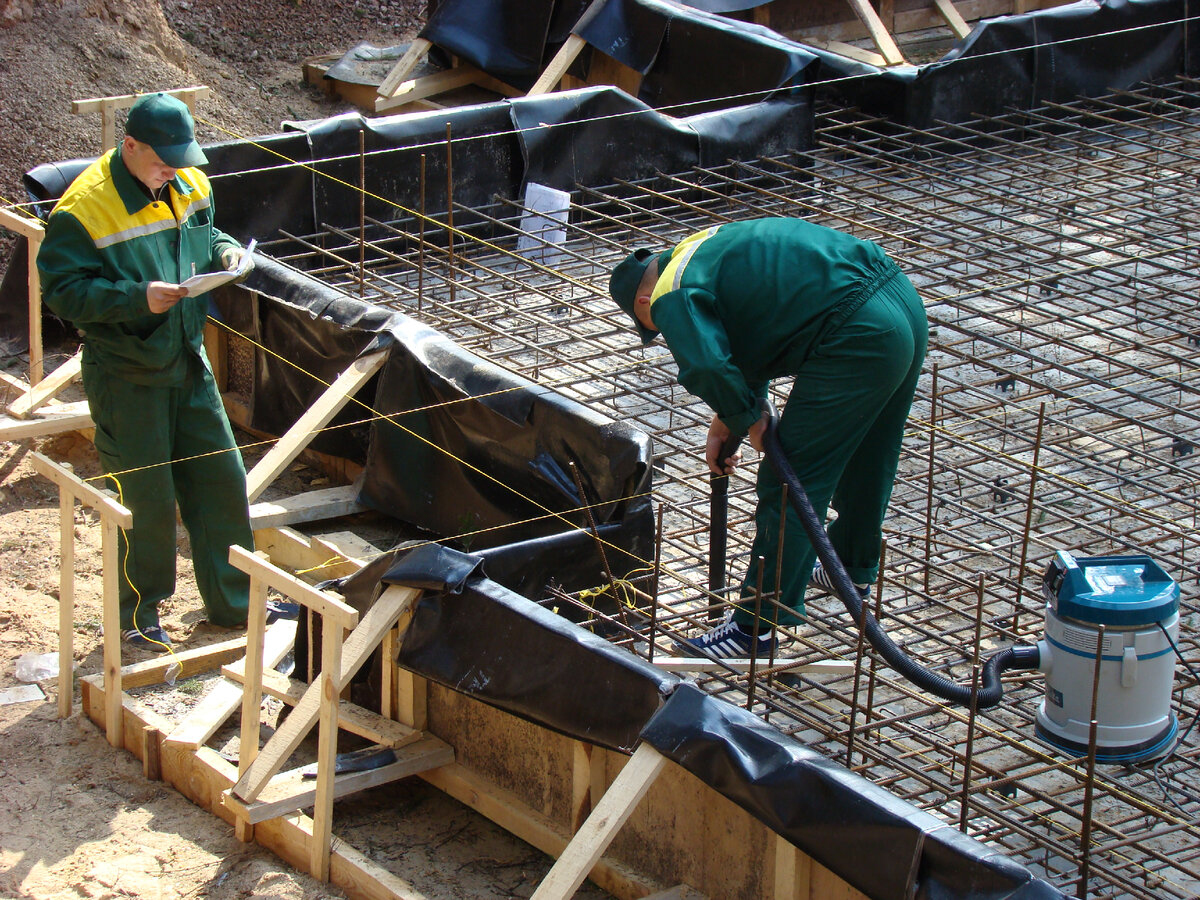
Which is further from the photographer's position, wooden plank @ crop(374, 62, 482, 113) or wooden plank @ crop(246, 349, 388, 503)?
wooden plank @ crop(374, 62, 482, 113)

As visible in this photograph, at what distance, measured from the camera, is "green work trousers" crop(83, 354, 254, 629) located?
17.7 feet

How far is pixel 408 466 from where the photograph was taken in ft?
21.0

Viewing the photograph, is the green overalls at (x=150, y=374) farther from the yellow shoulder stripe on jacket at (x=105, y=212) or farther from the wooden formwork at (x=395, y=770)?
the wooden formwork at (x=395, y=770)

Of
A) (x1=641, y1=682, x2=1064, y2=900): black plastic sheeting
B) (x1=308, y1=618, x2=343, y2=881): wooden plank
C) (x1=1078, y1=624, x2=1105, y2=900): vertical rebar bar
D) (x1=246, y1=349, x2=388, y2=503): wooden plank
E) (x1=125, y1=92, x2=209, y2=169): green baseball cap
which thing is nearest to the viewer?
(x1=641, y1=682, x2=1064, y2=900): black plastic sheeting

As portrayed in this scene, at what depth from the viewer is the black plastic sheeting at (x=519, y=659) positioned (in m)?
4.11

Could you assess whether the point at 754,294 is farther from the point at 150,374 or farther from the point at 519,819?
the point at 150,374

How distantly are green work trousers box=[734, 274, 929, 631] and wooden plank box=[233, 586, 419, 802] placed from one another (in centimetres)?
117

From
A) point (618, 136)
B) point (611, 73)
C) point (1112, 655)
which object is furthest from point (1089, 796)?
point (611, 73)

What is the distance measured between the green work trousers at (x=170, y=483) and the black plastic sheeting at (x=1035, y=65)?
546 centimetres

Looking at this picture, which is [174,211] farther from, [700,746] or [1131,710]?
[1131,710]

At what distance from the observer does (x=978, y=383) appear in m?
Result: 6.98

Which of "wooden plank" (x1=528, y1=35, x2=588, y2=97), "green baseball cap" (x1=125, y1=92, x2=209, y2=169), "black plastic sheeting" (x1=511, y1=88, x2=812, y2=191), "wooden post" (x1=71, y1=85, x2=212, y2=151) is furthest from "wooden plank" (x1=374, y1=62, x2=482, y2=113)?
"green baseball cap" (x1=125, y1=92, x2=209, y2=169)

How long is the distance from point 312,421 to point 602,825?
296cm

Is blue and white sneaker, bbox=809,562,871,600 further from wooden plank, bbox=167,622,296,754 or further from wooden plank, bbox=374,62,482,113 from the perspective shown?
wooden plank, bbox=374,62,482,113
